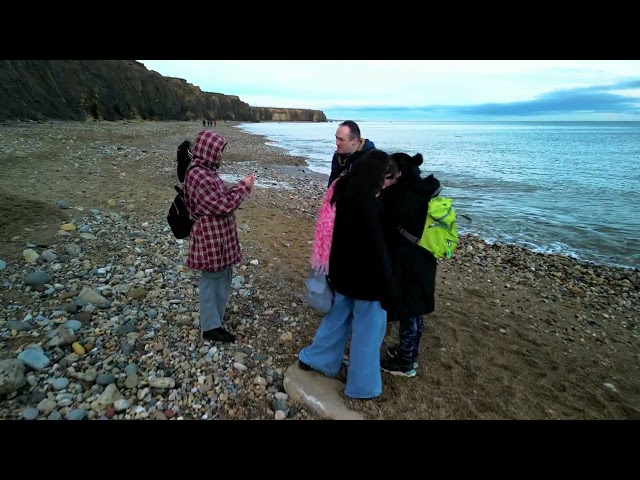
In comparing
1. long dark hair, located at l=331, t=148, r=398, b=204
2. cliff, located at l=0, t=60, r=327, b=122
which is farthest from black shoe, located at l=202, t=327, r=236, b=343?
cliff, located at l=0, t=60, r=327, b=122

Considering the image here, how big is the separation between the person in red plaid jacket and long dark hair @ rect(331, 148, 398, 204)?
1163 millimetres

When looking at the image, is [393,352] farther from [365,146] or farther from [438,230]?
[365,146]

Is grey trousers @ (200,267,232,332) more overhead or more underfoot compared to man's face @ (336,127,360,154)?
more underfoot

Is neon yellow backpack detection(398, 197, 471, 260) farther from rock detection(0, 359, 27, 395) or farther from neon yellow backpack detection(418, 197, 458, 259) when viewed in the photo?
rock detection(0, 359, 27, 395)

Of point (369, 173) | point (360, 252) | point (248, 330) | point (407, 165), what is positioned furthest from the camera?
point (248, 330)

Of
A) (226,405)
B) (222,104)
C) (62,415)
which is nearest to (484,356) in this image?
(226,405)

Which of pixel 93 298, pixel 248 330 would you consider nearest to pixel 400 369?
pixel 248 330

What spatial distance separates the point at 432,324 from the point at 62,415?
13.0 feet

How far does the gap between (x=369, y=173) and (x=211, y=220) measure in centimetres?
165

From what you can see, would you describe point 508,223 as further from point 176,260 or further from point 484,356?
point 176,260

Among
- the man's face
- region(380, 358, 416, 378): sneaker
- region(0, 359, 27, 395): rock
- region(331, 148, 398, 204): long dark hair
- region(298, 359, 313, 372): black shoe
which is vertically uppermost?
the man's face

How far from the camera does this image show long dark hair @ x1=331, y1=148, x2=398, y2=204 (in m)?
2.70

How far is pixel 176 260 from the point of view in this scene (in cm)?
572

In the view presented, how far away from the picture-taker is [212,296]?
3.76 meters
